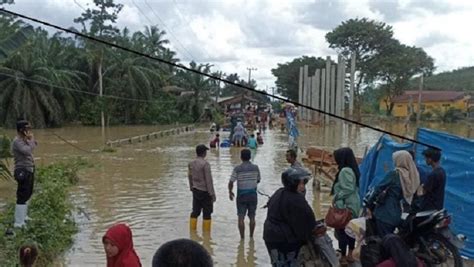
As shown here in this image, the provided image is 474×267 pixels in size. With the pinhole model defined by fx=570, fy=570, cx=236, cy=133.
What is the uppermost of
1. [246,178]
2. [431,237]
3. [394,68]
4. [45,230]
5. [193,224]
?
[394,68]

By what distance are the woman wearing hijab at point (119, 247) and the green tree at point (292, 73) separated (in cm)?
7010

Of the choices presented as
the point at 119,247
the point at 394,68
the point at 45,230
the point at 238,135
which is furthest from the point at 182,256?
the point at 394,68

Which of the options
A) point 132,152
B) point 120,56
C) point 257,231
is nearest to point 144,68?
point 120,56

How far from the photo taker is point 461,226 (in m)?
7.35

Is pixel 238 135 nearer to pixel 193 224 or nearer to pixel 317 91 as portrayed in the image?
pixel 193 224

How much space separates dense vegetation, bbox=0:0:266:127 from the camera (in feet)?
130

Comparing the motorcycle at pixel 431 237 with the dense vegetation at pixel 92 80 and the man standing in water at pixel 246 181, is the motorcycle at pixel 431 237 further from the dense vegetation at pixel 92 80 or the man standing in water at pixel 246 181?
the dense vegetation at pixel 92 80

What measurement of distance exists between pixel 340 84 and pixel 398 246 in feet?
125

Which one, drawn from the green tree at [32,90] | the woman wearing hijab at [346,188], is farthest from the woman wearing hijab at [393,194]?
the green tree at [32,90]

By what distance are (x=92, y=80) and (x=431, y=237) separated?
44854 millimetres

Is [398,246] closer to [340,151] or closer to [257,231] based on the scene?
[340,151]

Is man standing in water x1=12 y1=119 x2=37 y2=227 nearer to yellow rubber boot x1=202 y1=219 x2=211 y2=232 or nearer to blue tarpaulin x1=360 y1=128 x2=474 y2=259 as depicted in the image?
yellow rubber boot x1=202 y1=219 x2=211 y2=232

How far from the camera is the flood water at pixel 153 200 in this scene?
27.6 feet

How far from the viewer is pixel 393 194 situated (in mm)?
6105
